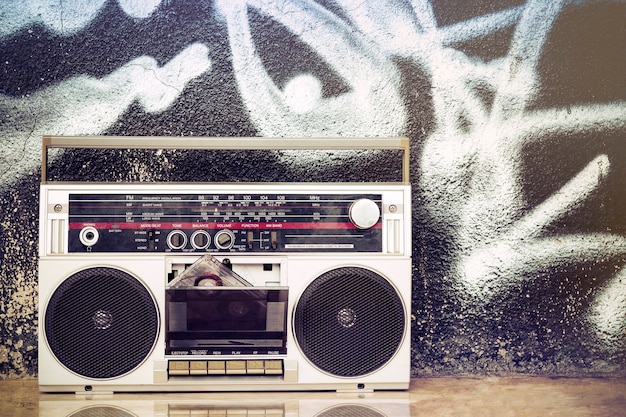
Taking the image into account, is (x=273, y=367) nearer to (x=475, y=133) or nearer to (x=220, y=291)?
(x=220, y=291)

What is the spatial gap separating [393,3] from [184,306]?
2.55ft

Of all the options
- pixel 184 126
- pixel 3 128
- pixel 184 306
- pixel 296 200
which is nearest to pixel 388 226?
pixel 296 200

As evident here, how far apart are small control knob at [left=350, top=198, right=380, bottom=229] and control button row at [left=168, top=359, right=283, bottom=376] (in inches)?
10.9

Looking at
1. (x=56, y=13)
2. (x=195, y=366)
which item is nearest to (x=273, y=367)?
(x=195, y=366)

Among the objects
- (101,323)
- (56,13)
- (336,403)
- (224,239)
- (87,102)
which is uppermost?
(56,13)

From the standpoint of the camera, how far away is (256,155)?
154 centimetres

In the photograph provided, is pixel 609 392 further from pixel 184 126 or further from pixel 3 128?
pixel 3 128

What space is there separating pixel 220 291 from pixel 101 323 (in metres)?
0.21

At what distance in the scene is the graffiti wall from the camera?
154cm

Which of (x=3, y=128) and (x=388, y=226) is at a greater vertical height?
(x=3, y=128)

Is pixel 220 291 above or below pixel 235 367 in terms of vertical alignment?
above

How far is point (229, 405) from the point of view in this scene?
1199 mm

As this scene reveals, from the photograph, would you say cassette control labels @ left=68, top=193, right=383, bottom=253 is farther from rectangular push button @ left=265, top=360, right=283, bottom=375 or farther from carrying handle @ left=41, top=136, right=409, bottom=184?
rectangular push button @ left=265, top=360, right=283, bottom=375

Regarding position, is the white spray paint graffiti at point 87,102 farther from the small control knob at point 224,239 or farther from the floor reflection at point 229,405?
the floor reflection at point 229,405
